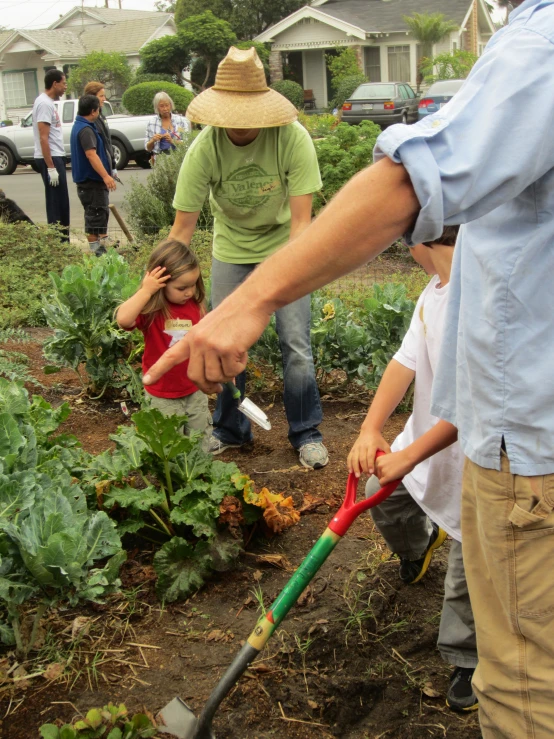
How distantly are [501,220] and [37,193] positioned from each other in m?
17.3

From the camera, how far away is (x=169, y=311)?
12.4 ft

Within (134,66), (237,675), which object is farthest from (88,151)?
(134,66)

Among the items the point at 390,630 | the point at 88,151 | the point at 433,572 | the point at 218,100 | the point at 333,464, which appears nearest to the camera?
the point at 390,630

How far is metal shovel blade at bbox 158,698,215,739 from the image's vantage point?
2377 mm

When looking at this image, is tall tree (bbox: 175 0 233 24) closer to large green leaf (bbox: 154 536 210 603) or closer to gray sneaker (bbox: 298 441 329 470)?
gray sneaker (bbox: 298 441 329 470)

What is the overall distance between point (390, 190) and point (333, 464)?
9.93ft

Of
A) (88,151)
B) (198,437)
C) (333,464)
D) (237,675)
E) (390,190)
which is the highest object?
(390,190)

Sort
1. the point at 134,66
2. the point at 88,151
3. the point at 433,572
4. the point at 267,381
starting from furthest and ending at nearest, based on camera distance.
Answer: the point at 134,66 < the point at 88,151 < the point at 267,381 < the point at 433,572

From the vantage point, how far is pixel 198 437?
3.26 meters

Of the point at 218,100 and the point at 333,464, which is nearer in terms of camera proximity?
the point at 218,100

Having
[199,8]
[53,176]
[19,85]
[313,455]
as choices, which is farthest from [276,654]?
[19,85]

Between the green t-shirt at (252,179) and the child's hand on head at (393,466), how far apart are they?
190 cm

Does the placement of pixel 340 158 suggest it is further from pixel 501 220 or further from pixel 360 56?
pixel 360 56

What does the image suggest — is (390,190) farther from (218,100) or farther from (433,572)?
(218,100)
